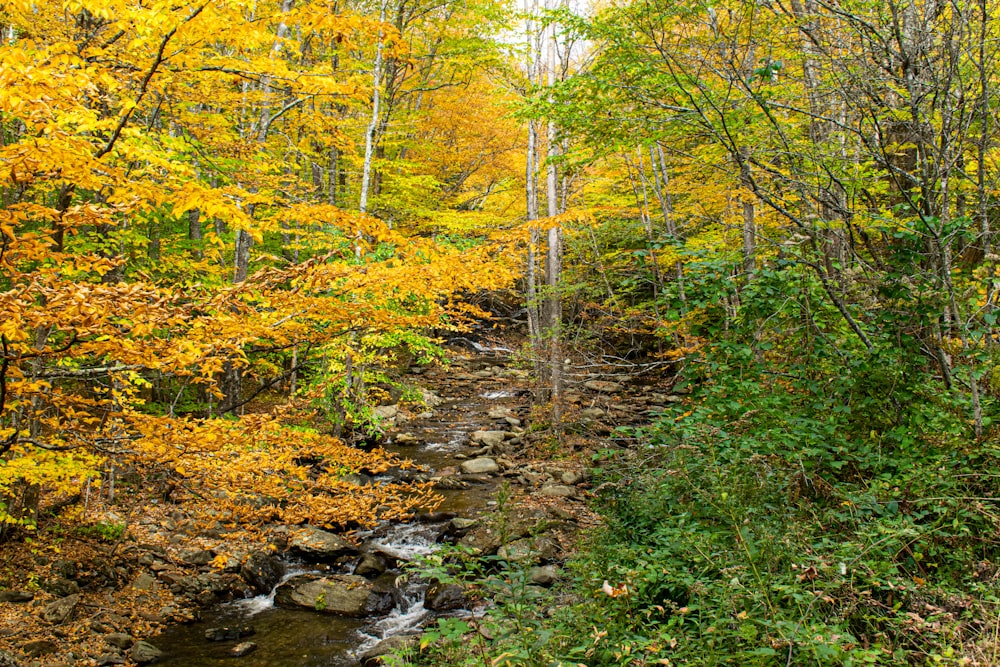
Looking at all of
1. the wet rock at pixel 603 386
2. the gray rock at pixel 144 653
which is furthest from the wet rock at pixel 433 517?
the wet rock at pixel 603 386

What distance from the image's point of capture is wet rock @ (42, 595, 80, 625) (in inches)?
228

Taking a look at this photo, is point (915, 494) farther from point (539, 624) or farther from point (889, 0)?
point (889, 0)

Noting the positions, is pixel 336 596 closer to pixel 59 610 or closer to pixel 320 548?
pixel 320 548

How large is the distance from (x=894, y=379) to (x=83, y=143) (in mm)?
5779

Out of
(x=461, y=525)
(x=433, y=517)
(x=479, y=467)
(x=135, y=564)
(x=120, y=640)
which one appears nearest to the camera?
(x=120, y=640)

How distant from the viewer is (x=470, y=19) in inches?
571

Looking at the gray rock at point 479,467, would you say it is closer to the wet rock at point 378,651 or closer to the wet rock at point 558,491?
the wet rock at point 558,491

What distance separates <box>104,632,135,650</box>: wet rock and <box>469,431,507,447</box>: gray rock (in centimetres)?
798

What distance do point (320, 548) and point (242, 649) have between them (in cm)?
220

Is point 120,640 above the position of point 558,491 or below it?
below

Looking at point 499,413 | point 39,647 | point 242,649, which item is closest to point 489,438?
point 499,413

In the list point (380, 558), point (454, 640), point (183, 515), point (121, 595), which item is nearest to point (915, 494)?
point (454, 640)

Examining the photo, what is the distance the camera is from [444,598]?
6906 millimetres

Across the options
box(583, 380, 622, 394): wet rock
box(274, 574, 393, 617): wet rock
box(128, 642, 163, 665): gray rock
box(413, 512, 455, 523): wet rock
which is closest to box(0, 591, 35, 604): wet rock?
box(128, 642, 163, 665): gray rock
